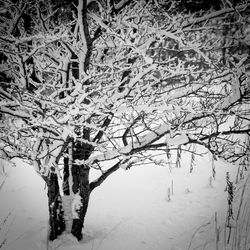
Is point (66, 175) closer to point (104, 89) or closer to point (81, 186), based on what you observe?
point (81, 186)

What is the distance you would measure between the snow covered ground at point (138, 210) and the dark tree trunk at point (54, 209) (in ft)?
0.50

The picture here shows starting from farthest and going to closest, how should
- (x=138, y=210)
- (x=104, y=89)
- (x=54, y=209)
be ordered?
(x=138, y=210) < (x=54, y=209) < (x=104, y=89)

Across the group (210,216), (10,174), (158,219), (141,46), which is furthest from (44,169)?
(10,174)

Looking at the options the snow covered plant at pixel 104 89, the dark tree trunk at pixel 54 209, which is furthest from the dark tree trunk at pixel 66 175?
the dark tree trunk at pixel 54 209

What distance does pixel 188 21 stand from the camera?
2861 mm

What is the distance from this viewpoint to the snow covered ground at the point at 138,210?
3.75m

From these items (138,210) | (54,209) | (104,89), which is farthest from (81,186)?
(138,210)

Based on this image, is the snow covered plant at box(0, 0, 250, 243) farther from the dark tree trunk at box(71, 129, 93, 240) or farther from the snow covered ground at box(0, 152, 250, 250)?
the snow covered ground at box(0, 152, 250, 250)

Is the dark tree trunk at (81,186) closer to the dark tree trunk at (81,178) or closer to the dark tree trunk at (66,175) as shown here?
the dark tree trunk at (81,178)

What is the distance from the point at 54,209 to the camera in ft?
11.2

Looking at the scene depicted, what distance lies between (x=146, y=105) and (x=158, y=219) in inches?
109

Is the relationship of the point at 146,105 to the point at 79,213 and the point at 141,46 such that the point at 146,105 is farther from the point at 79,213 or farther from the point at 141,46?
the point at 79,213

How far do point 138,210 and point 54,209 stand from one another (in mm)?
2037

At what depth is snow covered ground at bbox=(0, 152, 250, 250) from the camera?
3752 mm
